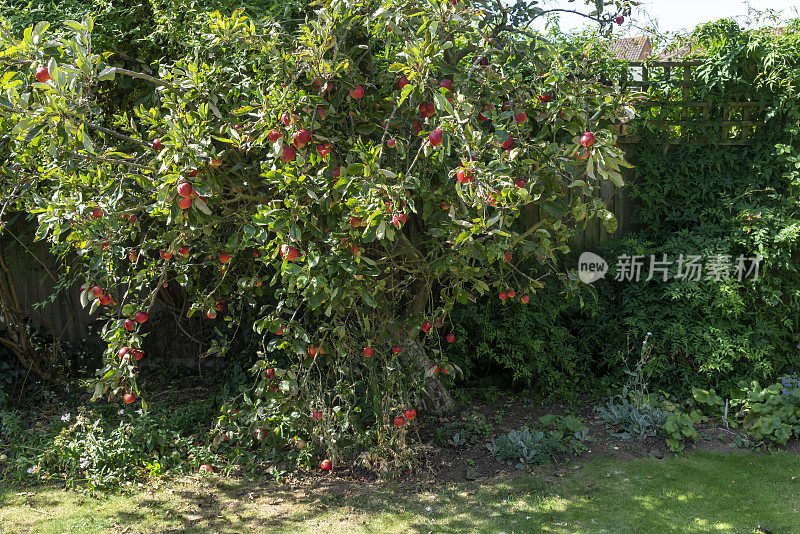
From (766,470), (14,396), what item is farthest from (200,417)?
A: (766,470)

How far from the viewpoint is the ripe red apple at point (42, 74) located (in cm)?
256

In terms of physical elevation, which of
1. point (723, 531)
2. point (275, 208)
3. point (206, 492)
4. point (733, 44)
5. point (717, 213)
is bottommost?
point (206, 492)

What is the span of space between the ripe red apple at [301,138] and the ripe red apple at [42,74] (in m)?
0.96

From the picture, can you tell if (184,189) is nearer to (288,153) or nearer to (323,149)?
(288,153)

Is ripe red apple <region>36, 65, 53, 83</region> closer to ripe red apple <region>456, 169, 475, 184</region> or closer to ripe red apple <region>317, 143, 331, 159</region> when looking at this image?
ripe red apple <region>317, 143, 331, 159</region>

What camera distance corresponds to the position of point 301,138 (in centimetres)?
277

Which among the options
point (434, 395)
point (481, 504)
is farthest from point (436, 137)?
point (434, 395)

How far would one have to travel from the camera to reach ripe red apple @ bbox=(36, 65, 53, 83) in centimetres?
256

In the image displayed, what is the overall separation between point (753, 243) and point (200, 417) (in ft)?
12.7

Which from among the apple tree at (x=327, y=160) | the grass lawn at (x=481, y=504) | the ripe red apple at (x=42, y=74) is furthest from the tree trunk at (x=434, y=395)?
the ripe red apple at (x=42, y=74)

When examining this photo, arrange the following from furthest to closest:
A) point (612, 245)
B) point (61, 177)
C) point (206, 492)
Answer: point (612, 245)
point (206, 492)
point (61, 177)

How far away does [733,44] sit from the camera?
4.43 meters

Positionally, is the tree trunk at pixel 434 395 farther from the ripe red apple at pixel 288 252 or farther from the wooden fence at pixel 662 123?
the ripe red apple at pixel 288 252

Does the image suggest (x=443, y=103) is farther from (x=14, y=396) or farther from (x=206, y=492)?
(x=14, y=396)
